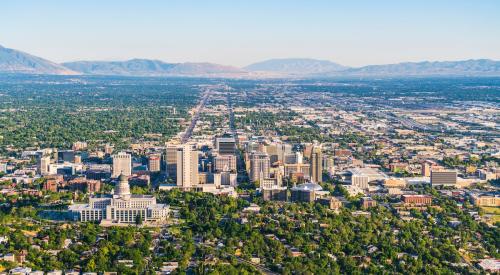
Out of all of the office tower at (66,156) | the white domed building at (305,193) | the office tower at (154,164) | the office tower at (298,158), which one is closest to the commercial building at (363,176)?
the office tower at (298,158)

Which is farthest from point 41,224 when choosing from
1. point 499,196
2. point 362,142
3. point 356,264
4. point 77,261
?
point 362,142

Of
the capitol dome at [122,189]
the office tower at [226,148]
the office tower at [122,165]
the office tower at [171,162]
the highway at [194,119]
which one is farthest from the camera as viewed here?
the highway at [194,119]

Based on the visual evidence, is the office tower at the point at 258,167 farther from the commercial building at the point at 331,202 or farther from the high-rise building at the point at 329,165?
the commercial building at the point at 331,202

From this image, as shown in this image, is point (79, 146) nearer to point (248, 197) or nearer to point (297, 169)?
point (297, 169)

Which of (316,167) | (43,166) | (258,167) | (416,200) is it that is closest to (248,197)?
(258,167)

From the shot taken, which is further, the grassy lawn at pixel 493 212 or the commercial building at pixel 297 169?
the commercial building at pixel 297 169

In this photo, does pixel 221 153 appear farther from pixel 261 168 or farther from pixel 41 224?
pixel 41 224
